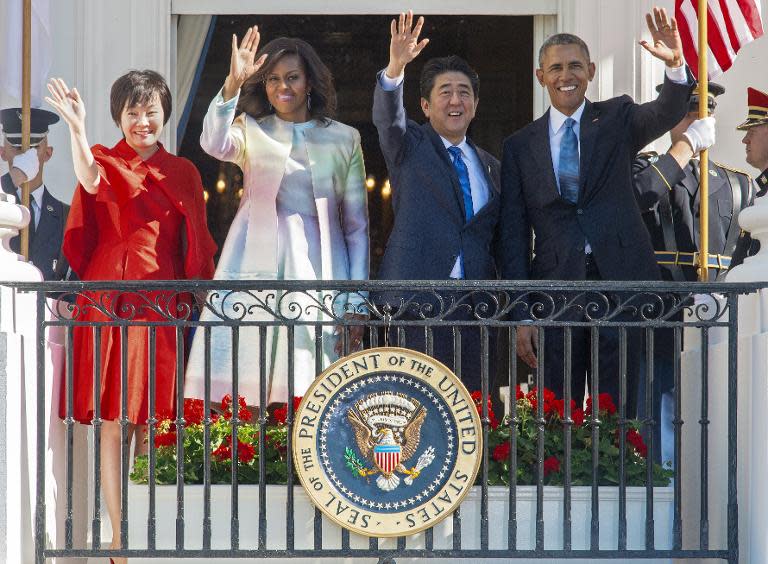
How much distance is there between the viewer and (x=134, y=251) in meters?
6.70

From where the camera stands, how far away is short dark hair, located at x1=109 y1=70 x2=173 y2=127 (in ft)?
22.3

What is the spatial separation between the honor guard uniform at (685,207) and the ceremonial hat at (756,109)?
24 cm

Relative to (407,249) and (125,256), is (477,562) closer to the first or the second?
(407,249)

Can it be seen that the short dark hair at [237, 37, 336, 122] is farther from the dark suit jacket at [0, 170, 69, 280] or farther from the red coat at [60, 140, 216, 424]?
the dark suit jacket at [0, 170, 69, 280]

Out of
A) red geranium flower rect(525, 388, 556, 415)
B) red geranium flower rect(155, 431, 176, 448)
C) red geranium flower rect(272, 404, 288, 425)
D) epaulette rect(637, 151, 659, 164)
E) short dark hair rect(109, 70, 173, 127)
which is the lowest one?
red geranium flower rect(155, 431, 176, 448)

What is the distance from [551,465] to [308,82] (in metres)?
2.18

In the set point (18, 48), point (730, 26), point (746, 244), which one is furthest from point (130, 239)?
point (730, 26)

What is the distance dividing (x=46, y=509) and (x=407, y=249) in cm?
190

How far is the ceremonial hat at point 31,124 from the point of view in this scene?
785 centimetres

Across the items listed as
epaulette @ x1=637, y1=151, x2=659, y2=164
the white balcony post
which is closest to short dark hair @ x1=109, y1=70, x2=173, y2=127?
the white balcony post

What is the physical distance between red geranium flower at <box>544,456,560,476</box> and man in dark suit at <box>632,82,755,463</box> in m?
0.91

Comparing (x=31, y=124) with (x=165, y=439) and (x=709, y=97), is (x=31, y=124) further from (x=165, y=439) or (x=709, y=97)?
(x=709, y=97)

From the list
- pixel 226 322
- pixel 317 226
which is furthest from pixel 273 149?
pixel 226 322

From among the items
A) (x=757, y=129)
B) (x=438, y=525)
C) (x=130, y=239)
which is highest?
(x=757, y=129)
